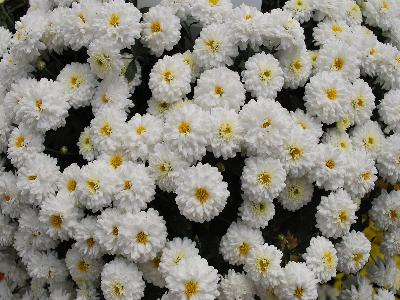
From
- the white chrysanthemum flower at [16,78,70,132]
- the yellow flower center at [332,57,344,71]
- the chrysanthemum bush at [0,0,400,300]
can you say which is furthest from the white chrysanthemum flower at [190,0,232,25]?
the white chrysanthemum flower at [16,78,70,132]

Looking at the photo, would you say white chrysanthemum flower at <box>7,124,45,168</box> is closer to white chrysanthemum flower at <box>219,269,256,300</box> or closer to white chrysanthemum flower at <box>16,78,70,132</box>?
white chrysanthemum flower at <box>16,78,70,132</box>

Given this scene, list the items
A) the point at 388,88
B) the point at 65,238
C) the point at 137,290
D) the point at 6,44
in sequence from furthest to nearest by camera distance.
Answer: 1. the point at 6,44
2. the point at 388,88
3. the point at 65,238
4. the point at 137,290

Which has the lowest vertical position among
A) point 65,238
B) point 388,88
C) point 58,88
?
point 388,88

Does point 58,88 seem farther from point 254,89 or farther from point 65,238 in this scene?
point 254,89

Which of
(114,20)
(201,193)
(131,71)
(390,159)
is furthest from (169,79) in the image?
(390,159)

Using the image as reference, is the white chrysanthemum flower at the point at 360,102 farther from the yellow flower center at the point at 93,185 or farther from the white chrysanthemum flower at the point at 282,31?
the yellow flower center at the point at 93,185

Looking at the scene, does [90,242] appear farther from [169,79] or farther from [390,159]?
[390,159]

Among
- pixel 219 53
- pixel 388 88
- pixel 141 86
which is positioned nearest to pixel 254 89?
pixel 219 53
